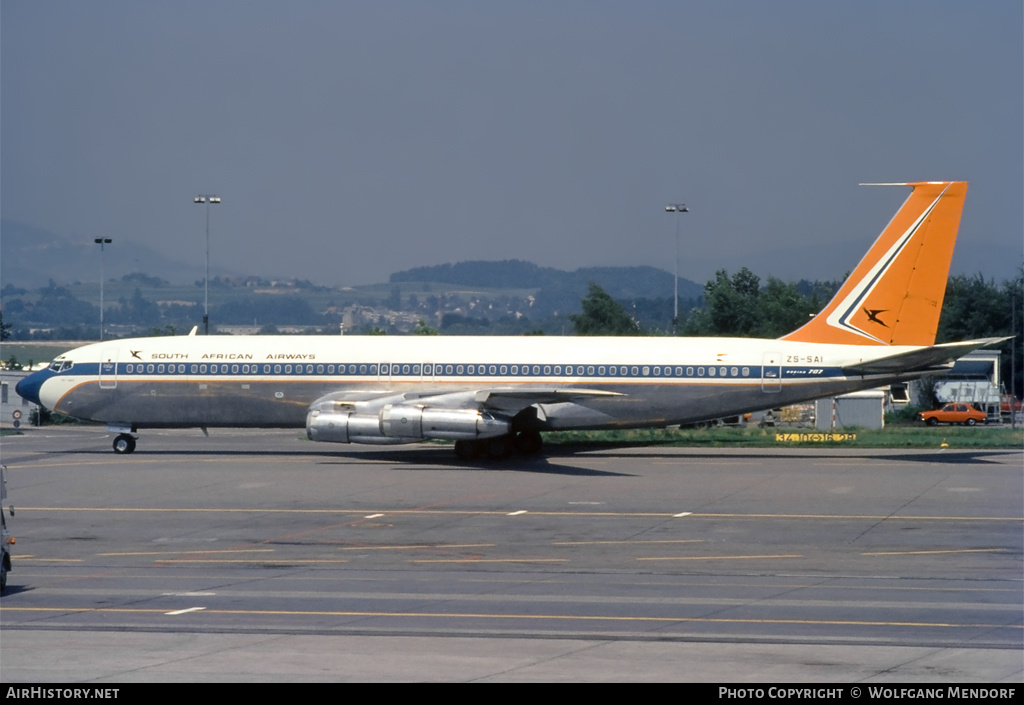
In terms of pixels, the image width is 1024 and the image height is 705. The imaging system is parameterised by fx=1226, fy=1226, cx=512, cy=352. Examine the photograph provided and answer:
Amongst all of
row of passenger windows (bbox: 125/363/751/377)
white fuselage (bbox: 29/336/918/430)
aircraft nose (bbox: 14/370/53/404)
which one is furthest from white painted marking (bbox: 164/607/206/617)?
aircraft nose (bbox: 14/370/53/404)

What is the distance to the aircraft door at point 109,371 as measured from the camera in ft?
151

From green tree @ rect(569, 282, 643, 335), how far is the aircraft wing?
54.3 meters

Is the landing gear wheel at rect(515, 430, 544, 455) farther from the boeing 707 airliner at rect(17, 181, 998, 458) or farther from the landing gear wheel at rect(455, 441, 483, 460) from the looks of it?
the landing gear wheel at rect(455, 441, 483, 460)

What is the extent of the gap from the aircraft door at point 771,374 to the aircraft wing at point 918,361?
2274mm

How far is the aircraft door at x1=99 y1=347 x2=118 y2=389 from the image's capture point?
46.1 m

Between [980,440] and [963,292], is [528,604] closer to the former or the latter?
[980,440]

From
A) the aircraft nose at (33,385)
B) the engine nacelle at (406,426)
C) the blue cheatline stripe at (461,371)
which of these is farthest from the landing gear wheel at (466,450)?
the aircraft nose at (33,385)

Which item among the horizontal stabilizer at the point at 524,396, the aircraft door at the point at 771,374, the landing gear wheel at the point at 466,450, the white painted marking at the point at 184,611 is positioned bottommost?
the white painted marking at the point at 184,611

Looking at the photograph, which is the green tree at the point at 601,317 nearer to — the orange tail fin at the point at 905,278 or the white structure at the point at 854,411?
the white structure at the point at 854,411

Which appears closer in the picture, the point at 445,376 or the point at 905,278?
the point at 905,278

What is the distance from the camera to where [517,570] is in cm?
2298

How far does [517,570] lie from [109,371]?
28.0 m

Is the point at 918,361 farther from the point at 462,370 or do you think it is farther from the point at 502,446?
the point at 462,370

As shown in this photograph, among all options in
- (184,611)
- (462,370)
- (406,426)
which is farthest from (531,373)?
(184,611)
